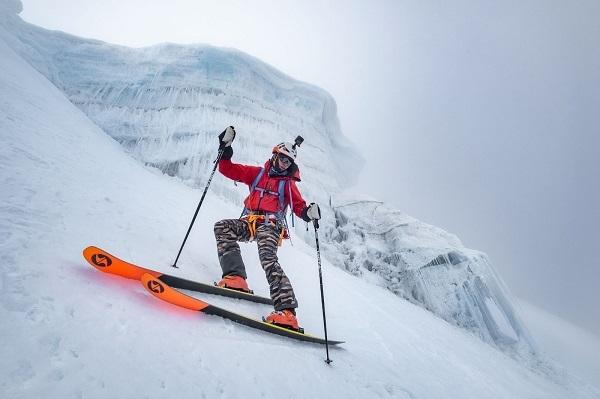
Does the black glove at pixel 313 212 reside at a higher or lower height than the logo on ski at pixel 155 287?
higher

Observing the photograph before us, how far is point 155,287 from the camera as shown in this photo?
8.70ft

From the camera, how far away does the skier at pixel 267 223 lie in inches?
146

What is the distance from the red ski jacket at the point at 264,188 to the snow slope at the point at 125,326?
1217 mm

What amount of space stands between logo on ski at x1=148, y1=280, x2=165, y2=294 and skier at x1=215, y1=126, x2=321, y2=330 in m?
1.22

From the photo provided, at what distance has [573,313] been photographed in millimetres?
83688

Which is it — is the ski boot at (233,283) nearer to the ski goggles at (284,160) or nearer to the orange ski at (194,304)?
the orange ski at (194,304)

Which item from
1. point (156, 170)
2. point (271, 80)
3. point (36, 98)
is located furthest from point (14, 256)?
point (271, 80)

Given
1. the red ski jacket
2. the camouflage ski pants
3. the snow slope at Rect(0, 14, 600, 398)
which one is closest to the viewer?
the snow slope at Rect(0, 14, 600, 398)

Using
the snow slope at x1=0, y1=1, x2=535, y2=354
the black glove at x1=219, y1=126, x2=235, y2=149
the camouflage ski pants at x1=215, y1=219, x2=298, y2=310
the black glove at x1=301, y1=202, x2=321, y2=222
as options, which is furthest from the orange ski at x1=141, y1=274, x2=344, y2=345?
the snow slope at x1=0, y1=1, x2=535, y2=354

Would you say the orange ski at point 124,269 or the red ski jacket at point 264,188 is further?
the red ski jacket at point 264,188

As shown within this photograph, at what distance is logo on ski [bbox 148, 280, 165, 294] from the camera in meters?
2.64

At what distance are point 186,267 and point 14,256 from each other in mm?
2034

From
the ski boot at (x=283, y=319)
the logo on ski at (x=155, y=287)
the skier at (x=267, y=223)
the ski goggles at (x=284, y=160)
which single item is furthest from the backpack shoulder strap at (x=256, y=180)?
the logo on ski at (x=155, y=287)

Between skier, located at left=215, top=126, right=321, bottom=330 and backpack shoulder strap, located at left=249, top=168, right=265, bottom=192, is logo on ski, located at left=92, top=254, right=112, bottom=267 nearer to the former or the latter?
skier, located at left=215, top=126, right=321, bottom=330
